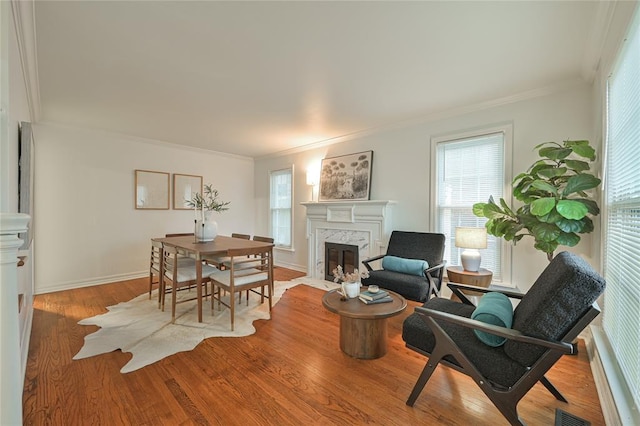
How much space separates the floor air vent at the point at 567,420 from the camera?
1.54m

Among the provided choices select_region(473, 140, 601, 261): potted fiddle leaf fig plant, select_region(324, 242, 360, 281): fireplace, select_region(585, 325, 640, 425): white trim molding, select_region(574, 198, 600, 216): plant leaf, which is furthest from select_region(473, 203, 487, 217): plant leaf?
select_region(324, 242, 360, 281): fireplace

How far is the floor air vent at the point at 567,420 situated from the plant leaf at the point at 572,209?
53.1 inches

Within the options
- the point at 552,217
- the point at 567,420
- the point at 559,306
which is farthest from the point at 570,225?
the point at 567,420

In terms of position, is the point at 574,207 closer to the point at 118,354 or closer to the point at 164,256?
the point at 118,354

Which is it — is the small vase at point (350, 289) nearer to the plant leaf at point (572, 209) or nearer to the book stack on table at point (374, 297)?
the book stack on table at point (374, 297)

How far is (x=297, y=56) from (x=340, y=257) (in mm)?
3032

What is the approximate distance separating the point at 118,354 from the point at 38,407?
61 cm

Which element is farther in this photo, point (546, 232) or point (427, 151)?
point (427, 151)

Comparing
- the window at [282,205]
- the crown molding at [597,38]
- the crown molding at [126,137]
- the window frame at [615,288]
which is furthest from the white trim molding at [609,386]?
the crown molding at [126,137]

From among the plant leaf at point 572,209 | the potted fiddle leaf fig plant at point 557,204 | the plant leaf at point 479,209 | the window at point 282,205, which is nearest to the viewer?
the plant leaf at point 572,209

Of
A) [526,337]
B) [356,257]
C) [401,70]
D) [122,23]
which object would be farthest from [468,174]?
[122,23]

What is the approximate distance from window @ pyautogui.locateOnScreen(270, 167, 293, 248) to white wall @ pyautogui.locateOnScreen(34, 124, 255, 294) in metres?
1.64

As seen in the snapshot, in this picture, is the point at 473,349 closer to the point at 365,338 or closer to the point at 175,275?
the point at 365,338

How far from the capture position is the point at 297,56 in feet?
7.60
